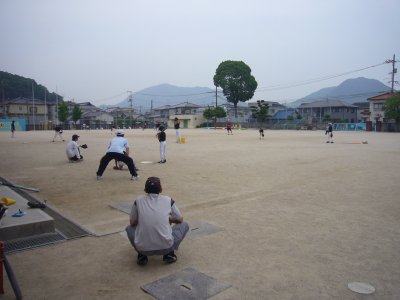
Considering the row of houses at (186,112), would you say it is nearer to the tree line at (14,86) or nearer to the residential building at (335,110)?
the residential building at (335,110)

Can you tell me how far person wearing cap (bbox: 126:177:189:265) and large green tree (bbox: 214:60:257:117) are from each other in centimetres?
7534

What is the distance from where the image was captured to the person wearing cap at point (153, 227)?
159 inches

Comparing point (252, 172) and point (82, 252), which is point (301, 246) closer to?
point (82, 252)

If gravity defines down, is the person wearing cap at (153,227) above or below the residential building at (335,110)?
below

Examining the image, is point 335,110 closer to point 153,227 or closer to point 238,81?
point 238,81

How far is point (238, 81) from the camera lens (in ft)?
255

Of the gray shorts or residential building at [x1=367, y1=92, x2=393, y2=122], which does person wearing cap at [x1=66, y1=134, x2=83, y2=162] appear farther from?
residential building at [x1=367, y1=92, x2=393, y2=122]

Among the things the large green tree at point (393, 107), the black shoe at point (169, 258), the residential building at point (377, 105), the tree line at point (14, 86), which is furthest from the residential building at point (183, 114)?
the black shoe at point (169, 258)

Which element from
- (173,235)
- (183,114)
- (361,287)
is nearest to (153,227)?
(173,235)

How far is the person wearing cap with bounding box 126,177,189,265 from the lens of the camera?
4047 millimetres

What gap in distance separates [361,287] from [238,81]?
7647cm

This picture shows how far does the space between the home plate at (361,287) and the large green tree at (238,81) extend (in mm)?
75841

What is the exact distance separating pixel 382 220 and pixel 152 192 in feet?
14.3

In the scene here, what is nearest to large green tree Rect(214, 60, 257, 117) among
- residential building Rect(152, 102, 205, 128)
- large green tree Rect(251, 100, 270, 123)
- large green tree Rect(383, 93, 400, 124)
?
large green tree Rect(251, 100, 270, 123)
